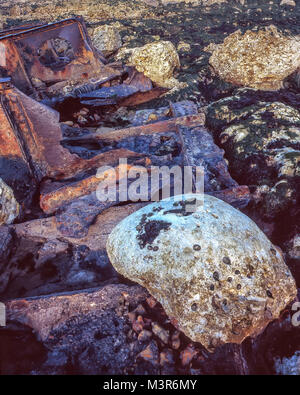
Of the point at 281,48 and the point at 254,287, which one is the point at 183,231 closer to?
the point at 254,287

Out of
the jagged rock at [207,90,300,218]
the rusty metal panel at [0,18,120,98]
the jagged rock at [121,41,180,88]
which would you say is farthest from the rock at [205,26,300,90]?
the rusty metal panel at [0,18,120,98]

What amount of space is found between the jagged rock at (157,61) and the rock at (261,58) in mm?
1048

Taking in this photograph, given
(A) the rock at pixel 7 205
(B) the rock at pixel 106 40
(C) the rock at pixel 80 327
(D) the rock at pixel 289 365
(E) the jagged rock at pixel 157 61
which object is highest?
(B) the rock at pixel 106 40

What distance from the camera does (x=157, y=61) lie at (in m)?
4.77

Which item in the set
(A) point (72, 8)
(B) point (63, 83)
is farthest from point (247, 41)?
(A) point (72, 8)

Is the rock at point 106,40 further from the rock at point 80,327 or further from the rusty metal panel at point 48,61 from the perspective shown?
the rock at point 80,327

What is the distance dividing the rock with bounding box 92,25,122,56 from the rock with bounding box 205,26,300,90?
3.16 meters

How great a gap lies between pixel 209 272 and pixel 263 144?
2353 millimetres

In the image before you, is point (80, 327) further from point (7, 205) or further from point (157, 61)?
point (157, 61)

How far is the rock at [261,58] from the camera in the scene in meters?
4.17

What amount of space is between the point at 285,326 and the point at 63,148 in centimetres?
263

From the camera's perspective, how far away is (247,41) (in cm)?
428

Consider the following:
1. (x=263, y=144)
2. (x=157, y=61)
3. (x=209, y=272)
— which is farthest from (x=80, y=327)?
(x=157, y=61)

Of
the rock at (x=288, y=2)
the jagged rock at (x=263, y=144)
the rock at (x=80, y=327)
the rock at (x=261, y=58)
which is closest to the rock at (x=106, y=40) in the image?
the rock at (x=261, y=58)
